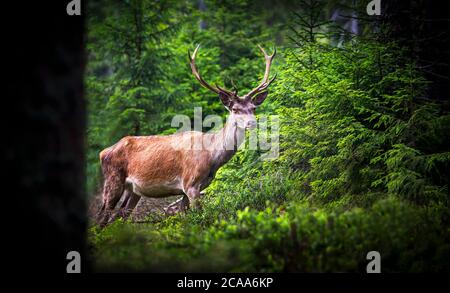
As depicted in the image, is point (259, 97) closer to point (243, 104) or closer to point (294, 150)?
point (243, 104)

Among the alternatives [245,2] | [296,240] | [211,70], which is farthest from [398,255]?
[245,2]

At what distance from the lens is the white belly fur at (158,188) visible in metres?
9.58

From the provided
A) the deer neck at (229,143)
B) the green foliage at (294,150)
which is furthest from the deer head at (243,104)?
the green foliage at (294,150)

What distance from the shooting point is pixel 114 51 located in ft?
48.0

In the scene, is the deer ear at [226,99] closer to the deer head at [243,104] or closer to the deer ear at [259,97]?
the deer head at [243,104]

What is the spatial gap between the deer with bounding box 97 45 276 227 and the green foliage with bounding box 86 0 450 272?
0.53 metres

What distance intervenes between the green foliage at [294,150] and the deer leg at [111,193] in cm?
183

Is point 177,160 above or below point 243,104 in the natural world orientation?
below

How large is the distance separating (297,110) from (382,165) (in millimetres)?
2149

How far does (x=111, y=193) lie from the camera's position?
9875 mm

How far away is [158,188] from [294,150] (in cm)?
295

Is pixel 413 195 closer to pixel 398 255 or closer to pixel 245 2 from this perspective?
pixel 398 255

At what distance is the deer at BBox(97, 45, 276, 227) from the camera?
9.16 meters

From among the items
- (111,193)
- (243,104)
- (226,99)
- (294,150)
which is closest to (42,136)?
(294,150)
